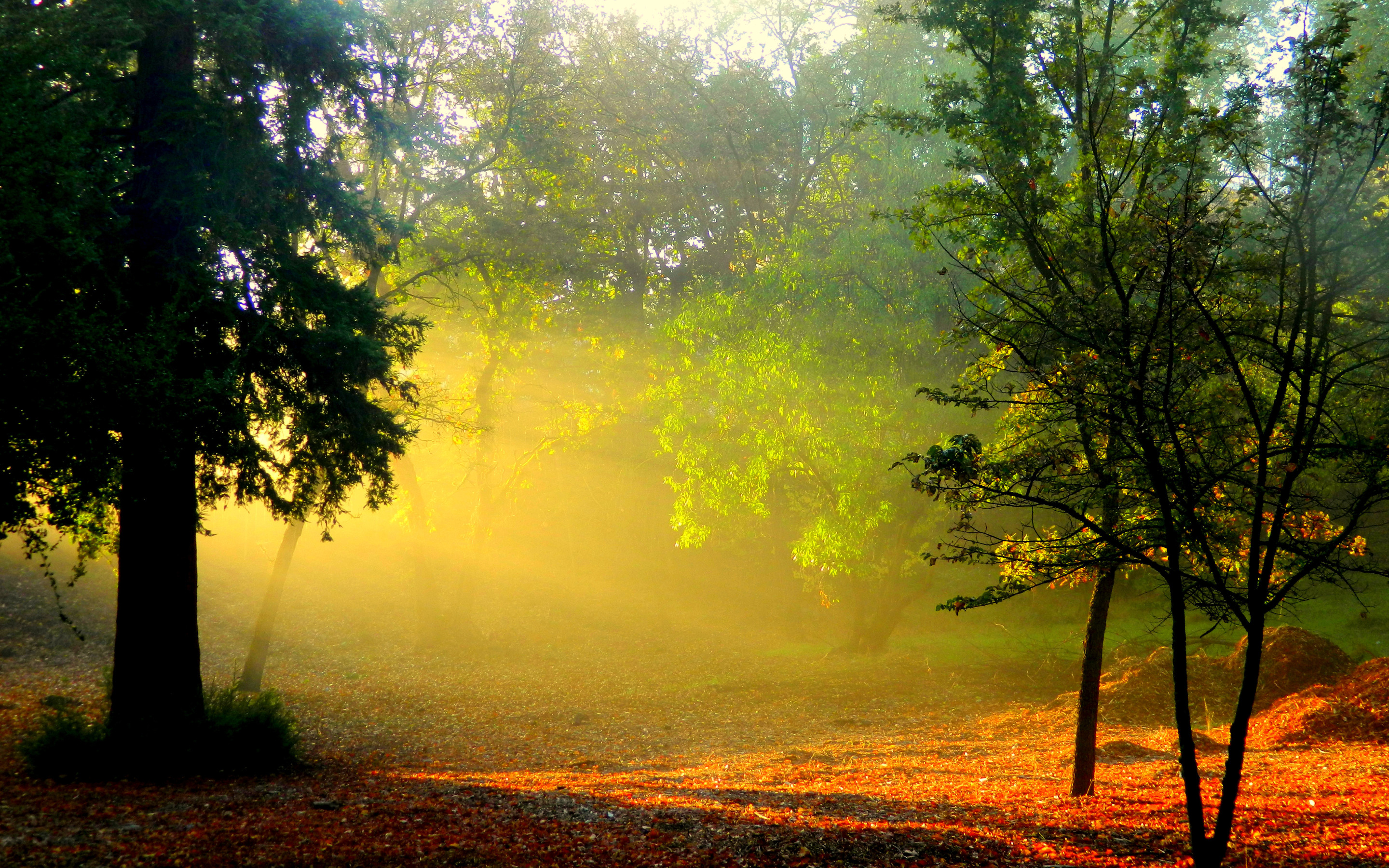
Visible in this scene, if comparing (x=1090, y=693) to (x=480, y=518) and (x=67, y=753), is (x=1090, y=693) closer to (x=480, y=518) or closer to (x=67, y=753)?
(x=67, y=753)

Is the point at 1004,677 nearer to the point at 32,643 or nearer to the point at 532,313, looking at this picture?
the point at 532,313

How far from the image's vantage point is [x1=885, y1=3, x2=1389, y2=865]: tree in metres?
5.20

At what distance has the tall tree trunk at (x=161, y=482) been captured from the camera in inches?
339

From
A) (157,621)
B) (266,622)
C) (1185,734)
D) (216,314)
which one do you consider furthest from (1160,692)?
(266,622)

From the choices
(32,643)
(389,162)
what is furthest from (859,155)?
(32,643)

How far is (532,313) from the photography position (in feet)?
66.3

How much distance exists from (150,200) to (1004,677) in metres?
17.9

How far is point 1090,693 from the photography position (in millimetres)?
8664

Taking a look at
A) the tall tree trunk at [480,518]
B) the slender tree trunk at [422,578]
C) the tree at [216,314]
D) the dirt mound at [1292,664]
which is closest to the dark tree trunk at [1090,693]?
the dirt mound at [1292,664]

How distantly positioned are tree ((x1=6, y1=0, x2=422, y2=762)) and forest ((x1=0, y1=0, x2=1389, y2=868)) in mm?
59

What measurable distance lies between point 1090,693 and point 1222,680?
769cm

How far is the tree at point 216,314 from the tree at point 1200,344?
7498 mm

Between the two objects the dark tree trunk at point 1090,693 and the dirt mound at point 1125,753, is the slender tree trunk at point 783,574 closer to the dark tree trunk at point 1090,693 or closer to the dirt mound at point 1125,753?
the dirt mound at point 1125,753

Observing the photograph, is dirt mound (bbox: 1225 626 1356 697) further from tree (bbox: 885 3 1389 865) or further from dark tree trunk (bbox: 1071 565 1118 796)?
tree (bbox: 885 3 1389 865)
